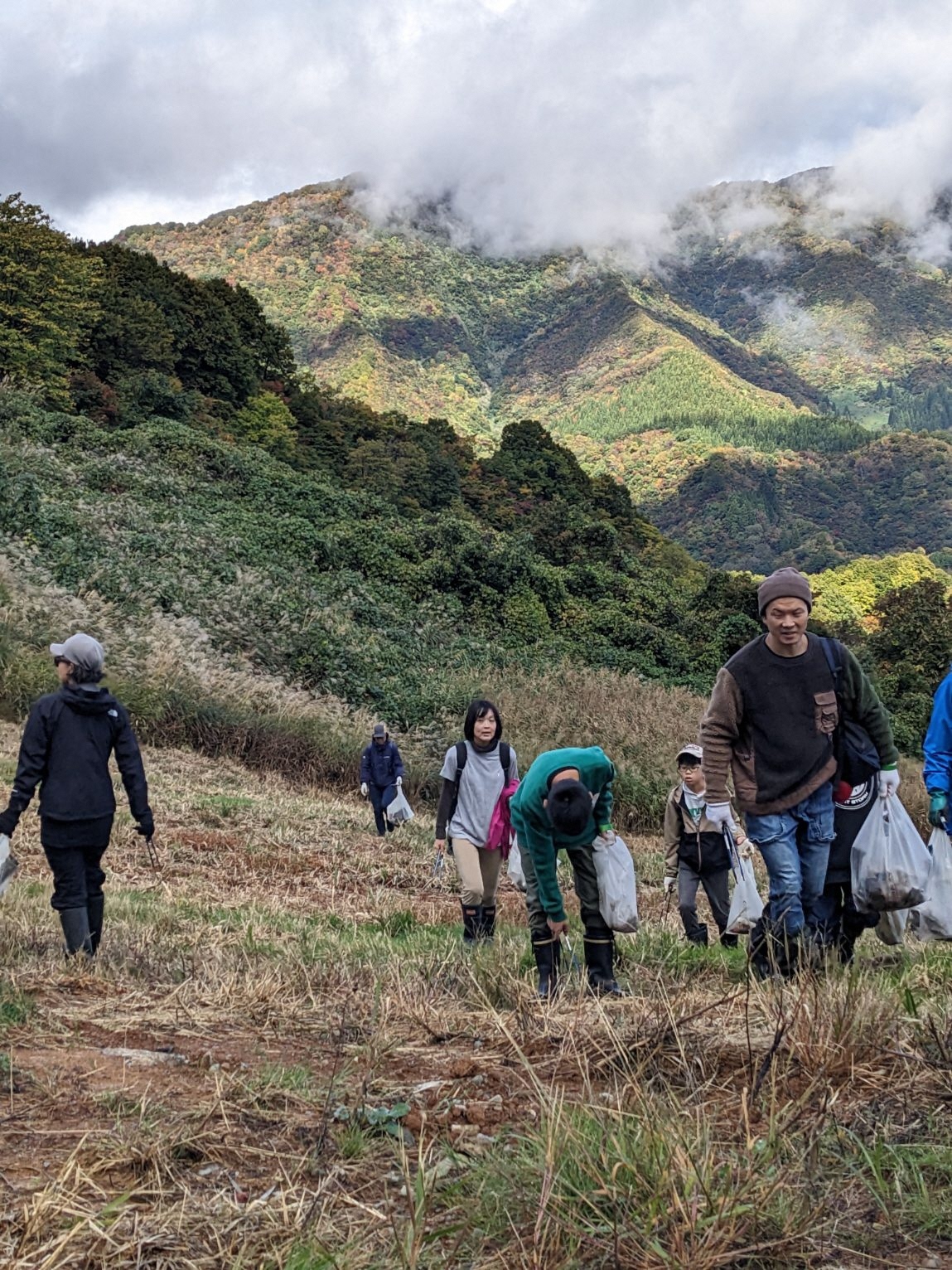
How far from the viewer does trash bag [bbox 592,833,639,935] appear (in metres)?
5.34

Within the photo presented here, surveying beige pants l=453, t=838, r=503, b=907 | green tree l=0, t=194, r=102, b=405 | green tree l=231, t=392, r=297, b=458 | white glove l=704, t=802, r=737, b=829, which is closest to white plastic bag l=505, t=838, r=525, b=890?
beige pants l=453, t=838, r=503, b=907

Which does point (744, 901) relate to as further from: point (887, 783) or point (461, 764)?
point (461, 764)

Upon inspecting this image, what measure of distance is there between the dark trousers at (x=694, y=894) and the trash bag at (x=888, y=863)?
10.5 ft

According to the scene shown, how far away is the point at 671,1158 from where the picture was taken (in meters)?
2.81

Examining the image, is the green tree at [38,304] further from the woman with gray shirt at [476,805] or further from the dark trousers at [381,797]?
the woman with gray shirt at [476,805]

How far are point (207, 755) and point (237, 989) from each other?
12.8 metres

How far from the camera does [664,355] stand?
126625mm

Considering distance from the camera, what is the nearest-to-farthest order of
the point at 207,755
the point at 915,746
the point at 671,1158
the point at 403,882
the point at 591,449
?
the point at 671,1158 < the point at 403,882 < the point at 207,755 < the point at 915,746 < the point at 591,449

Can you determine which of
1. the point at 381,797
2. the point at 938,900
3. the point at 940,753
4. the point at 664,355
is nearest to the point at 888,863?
the point at 938,900

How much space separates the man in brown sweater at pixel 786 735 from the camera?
16.9ft

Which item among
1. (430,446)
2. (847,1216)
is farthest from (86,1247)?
(430,446)

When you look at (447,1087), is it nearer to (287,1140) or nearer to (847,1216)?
(287,1140)

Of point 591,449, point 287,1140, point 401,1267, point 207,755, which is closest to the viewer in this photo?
point 401,1267

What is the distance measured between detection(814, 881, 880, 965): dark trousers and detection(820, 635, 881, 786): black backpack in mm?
504
